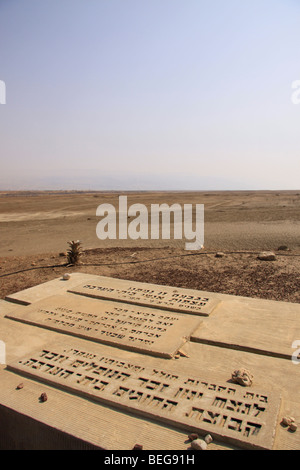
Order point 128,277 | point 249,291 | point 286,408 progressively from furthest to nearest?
point 128,277, point 249,291, point 286,408

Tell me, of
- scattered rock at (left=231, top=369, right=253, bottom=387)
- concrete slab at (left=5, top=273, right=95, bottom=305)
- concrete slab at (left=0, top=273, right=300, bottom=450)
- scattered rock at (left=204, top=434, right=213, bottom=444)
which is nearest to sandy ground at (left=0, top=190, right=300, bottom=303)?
concrete slab at (left=5, top=273, right=95, bottom=305)

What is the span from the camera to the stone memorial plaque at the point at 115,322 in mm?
4445

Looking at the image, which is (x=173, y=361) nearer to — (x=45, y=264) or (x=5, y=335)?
(x=5, y=335)

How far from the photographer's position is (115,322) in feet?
16.8

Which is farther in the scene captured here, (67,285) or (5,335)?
(67,285)

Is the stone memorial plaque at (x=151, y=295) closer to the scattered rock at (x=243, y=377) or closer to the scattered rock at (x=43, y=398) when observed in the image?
the scattered rock at (x=243, y=377)

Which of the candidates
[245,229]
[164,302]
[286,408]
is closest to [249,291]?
[164,302]

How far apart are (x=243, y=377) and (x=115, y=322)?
83.5 inches

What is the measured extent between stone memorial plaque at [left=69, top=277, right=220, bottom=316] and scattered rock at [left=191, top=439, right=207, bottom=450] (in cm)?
261

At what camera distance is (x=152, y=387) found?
3.54 meters

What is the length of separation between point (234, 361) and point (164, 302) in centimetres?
195

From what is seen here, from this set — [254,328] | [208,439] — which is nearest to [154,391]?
[208,439]

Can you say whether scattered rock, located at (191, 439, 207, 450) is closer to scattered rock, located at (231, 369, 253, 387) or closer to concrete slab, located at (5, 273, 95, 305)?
scattered rock, located at (231, 369, 253, 387)

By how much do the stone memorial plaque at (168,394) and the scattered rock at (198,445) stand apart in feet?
0.54
